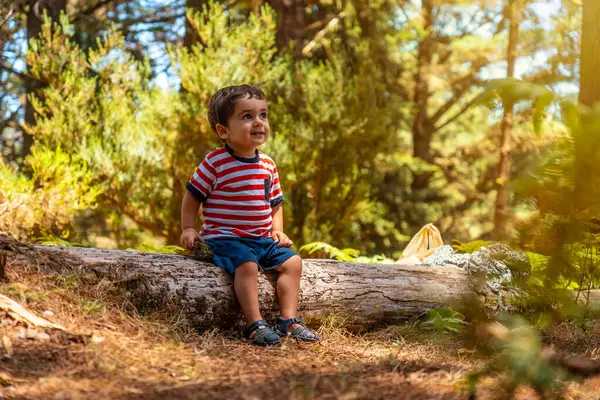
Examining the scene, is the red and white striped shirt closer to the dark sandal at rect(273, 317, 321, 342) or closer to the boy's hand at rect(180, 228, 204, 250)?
the boy's hand at rect(180, 228, 204, 250)

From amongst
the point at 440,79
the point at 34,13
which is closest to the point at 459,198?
the point at 440,79

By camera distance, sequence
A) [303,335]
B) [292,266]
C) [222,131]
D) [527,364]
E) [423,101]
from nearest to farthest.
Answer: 1. [527,364]
2. [303,335]
3. [292,266]
4. [222,131]
5. [423,101]

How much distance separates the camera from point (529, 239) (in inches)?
79.0

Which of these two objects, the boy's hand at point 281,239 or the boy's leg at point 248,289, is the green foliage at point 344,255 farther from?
the boy's leg at point 248,289

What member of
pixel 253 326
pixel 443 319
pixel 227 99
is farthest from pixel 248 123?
pixel 443 319

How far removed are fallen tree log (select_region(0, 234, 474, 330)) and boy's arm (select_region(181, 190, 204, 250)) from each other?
4.6 inches

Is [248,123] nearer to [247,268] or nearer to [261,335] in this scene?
[247,268]

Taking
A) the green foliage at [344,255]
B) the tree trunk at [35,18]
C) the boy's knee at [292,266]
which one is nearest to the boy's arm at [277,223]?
the boy's knee at [292,266]

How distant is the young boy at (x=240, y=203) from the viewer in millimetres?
3508

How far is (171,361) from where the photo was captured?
8.55ft

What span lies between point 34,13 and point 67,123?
3.48 m

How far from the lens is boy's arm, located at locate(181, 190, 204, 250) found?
3.48m

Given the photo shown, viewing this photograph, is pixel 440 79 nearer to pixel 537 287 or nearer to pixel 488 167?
pixel 488 167

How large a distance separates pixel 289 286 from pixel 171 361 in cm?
107
